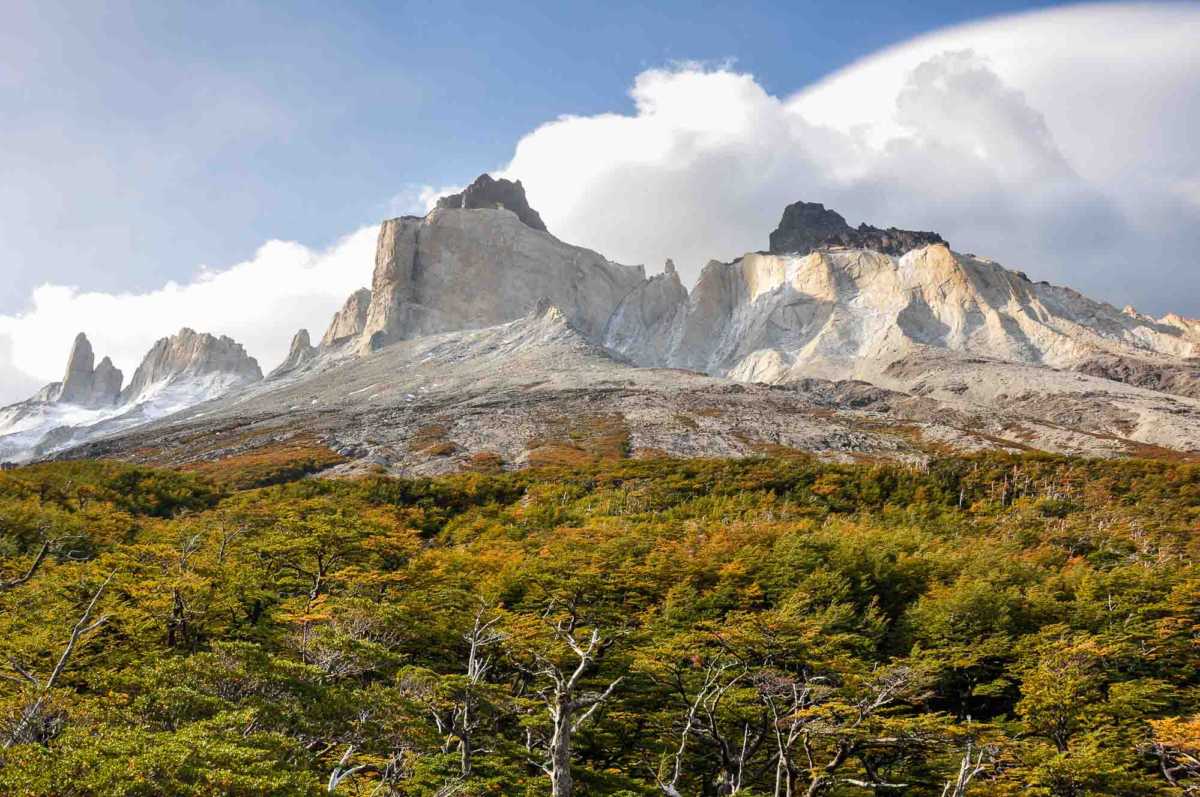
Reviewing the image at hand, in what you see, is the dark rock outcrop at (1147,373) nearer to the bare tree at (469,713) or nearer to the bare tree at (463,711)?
the bare tree at (469,713)

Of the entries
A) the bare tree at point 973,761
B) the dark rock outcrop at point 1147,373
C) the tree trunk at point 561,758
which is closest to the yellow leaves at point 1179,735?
the bare tree at point 973,761

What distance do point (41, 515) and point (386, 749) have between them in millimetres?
43934

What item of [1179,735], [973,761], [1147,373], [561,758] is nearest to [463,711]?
[561,758]

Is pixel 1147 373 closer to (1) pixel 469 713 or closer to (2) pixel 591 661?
(2) pixel 591 661

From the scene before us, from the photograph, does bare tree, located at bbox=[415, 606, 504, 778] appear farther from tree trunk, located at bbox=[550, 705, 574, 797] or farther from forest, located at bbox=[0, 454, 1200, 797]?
tree trunk, located at bbox=[550, 705, 574, 797]

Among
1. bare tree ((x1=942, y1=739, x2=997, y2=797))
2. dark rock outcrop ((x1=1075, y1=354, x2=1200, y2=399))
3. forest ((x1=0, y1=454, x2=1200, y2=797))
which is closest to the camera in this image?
forest ((x1=0, y1=454, x2=1200, y2=797))

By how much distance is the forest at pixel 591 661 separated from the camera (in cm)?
1952

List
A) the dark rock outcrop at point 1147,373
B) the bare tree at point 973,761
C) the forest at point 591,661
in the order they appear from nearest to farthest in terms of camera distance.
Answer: the forest at point 591,661 → the bare tree at point 973,761 → the dark rock outcrop at point 1147,373

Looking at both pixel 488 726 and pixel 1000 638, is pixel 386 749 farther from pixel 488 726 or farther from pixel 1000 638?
pixel 1000 638

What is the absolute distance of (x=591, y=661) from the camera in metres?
26.8

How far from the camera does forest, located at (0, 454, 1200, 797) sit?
64.0ft

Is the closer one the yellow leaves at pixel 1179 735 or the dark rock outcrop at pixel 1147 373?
the yellow leaves at pixel 1179 735

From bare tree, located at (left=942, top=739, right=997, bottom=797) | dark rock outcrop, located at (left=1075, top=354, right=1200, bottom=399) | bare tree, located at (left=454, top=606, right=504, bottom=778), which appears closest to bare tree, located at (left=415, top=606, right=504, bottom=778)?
bare tree, located at (left=454, top=606, right=504, bottom=778)

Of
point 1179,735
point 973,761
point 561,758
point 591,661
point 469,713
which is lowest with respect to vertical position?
point 973,761
